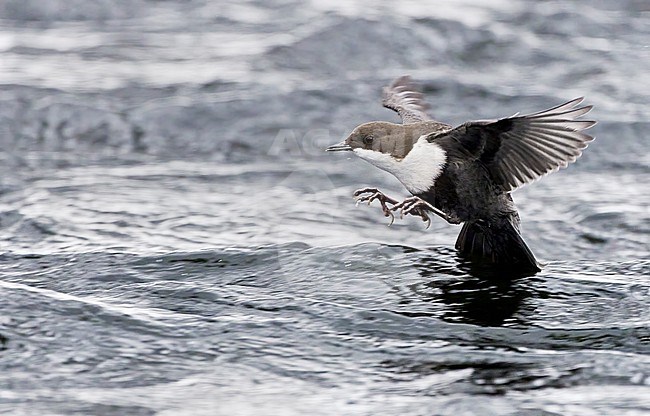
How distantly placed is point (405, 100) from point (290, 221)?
94cm

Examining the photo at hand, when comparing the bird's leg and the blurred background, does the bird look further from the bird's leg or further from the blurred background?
the blurred background

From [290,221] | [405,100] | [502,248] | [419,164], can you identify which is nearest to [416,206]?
[419,164]

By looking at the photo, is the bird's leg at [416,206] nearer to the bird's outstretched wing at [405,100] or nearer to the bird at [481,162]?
the bird at [481,162]

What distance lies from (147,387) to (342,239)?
221 cm

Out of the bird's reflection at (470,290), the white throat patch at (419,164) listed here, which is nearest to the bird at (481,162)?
the white throat patch at (419,164)

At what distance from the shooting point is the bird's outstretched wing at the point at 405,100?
603 cm

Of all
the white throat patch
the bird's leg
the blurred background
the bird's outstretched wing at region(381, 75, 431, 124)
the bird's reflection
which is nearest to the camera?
the blurred background

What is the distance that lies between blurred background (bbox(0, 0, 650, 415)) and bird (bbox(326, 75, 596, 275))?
0.26 m

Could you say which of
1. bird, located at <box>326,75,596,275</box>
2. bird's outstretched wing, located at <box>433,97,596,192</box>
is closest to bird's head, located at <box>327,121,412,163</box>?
bird, located at <box>326,75,596,275</box>

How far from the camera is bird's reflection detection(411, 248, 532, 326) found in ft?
15.7

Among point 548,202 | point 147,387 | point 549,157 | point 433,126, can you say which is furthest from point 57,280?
point 548,202

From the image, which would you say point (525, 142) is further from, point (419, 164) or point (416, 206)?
point (416, 206)

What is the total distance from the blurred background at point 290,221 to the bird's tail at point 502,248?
0.15 metres

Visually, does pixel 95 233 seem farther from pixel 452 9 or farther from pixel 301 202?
pixel 452 9
